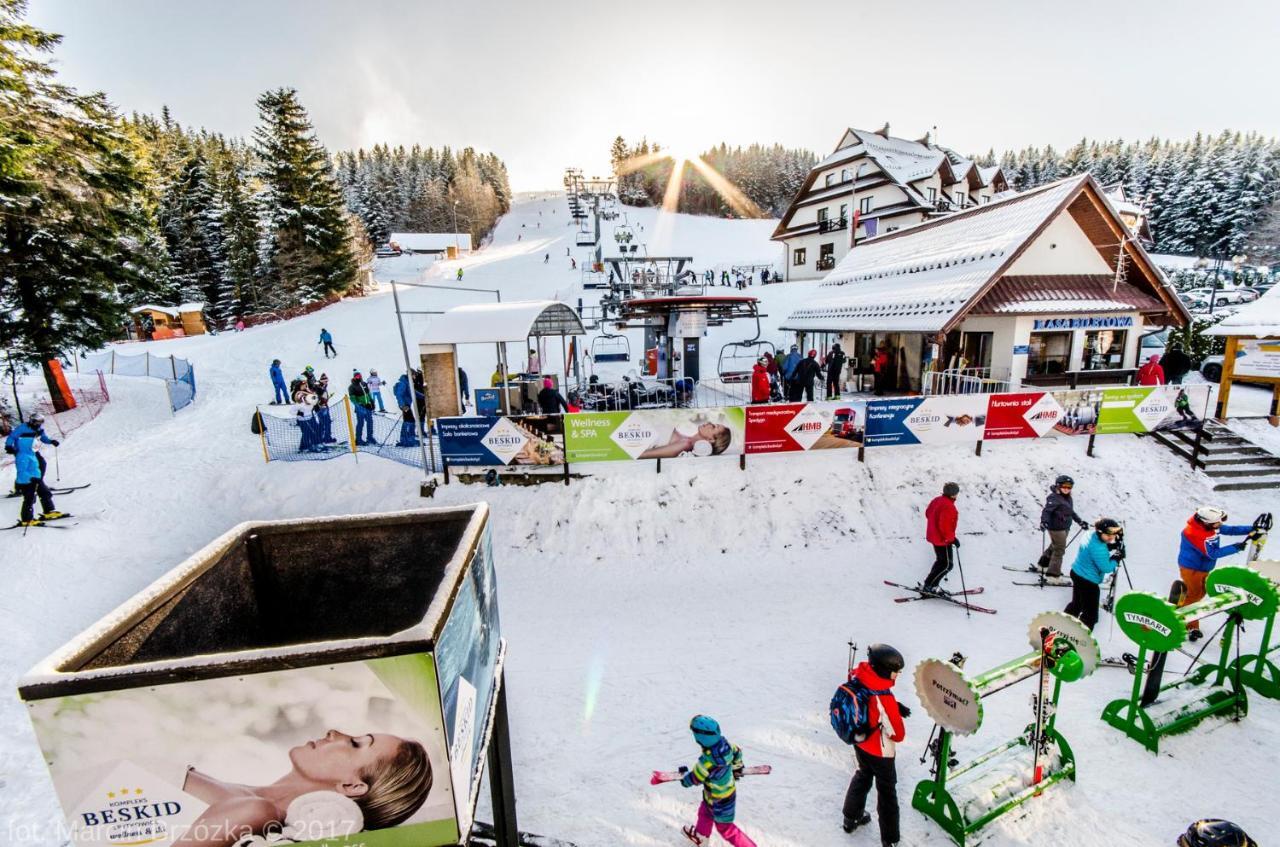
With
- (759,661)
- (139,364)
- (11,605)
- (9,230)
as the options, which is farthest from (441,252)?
(759,661)

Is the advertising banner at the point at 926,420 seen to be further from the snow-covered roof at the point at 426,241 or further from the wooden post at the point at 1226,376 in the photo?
the snow-covered roof at the point at 426,241

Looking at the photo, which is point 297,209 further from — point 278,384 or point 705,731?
point 705,731

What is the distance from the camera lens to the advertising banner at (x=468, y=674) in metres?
2.85

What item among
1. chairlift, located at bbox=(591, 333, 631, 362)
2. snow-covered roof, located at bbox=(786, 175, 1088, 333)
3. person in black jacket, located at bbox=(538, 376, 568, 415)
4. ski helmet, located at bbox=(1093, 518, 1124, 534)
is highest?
snow-covered roof, located at bbox=(786, 175, 1088, 333)

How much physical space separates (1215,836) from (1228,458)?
1359 cm

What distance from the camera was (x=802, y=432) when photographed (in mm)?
11883

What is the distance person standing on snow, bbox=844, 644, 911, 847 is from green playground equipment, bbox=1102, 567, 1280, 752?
8.90 ft

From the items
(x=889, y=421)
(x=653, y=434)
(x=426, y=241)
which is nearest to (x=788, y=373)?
(x=889, y=421)

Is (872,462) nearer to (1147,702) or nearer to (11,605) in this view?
(1147,702)

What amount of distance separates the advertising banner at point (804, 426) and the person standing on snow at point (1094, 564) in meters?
5.11

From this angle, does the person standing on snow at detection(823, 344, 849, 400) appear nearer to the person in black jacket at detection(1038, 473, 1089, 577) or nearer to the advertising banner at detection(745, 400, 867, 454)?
the advertising banner at detection(745, 400, 867, 454)

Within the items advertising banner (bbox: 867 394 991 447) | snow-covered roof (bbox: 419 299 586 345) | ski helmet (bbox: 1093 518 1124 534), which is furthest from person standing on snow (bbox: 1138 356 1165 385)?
snow-covered roof (bbox: 419 299 586 345)

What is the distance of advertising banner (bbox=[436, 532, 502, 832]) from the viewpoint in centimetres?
285

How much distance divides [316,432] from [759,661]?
11.5 metres
